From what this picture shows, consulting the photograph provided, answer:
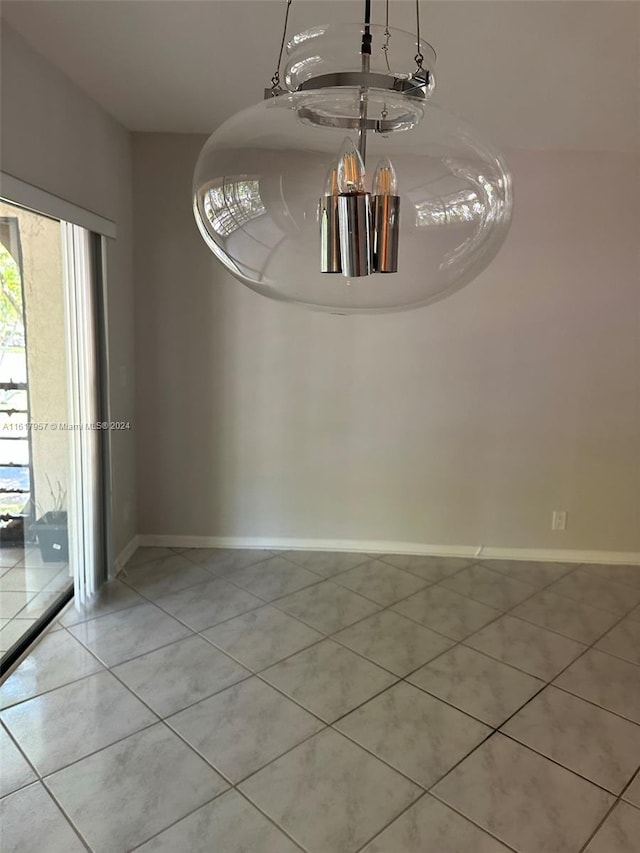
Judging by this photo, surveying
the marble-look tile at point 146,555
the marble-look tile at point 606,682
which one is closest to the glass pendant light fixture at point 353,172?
the marble-look tile at point 606,682

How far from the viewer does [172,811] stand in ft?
5.73

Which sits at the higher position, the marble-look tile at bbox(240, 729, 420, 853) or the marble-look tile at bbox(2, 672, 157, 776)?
the marble-look tile at bbox(2, 672, 157, 776)

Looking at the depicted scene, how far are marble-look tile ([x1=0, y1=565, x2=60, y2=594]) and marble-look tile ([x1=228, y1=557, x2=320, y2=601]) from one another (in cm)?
91

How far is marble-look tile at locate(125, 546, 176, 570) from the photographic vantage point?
3.44 meters

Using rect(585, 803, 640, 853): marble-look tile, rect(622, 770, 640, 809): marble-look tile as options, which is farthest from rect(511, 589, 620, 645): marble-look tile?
rect(585, 803, 640, 853): marble-look tile

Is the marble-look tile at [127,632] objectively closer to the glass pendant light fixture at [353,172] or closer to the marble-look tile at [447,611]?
the marble-look tile at [447,611]

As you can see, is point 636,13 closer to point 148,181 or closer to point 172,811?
point 148,181

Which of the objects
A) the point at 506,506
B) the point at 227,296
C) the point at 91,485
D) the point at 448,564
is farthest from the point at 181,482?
the point at 506,506

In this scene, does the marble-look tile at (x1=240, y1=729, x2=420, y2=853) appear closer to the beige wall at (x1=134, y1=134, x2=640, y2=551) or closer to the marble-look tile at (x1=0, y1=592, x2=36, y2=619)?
the marble-look tile at (x1=0, y1=592, x2=36, y2=619)

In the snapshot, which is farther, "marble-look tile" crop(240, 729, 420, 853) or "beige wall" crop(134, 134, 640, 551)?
"beige wall" crop(134, 134, 640, 551)

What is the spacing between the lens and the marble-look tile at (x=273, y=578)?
3158 mm

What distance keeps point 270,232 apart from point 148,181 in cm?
277

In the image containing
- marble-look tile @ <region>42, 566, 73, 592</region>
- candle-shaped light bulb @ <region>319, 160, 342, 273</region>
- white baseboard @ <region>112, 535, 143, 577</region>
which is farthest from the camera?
white baseboard @ <region>112, 535, 143, 577</region>

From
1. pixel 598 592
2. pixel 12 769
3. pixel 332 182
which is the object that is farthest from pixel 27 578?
pixel 598 592
